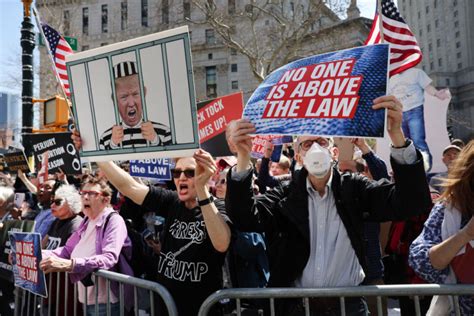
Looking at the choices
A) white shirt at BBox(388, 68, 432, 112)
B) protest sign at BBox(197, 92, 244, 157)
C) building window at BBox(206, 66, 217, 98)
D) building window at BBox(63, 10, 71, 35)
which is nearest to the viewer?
white shirt at BBox(388, 68, 432, 112)

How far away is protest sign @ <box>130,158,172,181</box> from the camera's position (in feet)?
18.2

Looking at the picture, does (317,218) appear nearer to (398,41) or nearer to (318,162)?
(318,162)

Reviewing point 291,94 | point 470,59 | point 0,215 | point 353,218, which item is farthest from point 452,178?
point 470,59

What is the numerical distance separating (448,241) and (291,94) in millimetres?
1130

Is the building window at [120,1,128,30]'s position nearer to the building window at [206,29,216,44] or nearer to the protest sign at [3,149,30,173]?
the building window at [206,29,216,44]

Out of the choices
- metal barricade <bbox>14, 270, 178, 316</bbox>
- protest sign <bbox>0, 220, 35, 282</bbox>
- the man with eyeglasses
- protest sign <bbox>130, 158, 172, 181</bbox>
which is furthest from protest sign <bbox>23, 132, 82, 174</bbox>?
the man with eyeglasses

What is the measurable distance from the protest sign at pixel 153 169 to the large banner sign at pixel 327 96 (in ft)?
9.53

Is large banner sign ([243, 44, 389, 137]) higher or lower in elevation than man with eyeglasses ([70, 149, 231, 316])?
higher

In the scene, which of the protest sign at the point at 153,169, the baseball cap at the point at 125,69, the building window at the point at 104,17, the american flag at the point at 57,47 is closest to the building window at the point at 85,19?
the building window at the point at 104,17

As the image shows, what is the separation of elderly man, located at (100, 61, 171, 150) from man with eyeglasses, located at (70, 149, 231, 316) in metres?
0.29

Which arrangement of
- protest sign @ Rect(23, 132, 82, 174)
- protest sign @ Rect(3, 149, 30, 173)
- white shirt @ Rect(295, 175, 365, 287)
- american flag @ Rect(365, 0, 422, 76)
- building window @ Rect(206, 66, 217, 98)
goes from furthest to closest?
building window @ Rect(206, 66, 217, 98) → protest sign @ Rect(3, 149, 30, 173) → protest sign @ Rect(23, 132, 82, 174) → american flag @ Rect(365, 0, 422, 76) → white shirt @ Rect(295, 175, 365, 287)

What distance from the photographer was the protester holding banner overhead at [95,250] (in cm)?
348

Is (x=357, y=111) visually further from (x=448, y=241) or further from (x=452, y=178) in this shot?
(x=448, y=241)

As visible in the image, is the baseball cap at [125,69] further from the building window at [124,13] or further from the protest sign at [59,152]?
the building window at [124,13]
